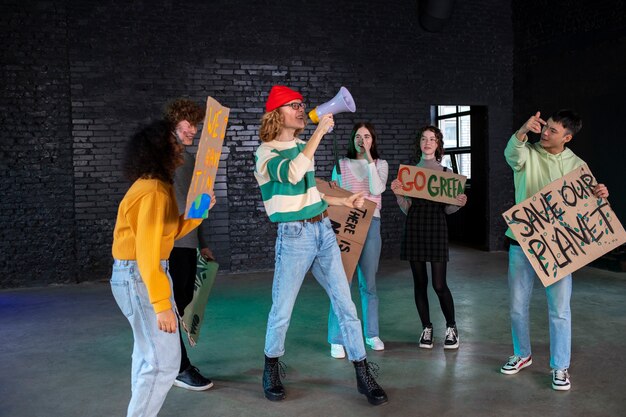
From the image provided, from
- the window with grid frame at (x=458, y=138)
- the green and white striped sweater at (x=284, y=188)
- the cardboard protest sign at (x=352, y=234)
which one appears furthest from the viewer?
the window with grid frame at (x=458, y=138)

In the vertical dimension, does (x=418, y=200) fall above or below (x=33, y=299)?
above

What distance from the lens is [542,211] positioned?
3482 mm

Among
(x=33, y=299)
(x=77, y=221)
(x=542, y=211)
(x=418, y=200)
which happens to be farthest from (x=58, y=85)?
(x=542, y=211)

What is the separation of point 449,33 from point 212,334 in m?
5.90

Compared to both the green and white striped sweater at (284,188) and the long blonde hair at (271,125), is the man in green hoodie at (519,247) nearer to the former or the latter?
the green and white striped sweater at (284,188)

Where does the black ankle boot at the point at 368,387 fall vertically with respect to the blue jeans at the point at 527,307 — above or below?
below

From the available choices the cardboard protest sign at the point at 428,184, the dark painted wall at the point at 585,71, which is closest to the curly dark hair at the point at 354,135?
the cardboard protest sign at the point at 428,184

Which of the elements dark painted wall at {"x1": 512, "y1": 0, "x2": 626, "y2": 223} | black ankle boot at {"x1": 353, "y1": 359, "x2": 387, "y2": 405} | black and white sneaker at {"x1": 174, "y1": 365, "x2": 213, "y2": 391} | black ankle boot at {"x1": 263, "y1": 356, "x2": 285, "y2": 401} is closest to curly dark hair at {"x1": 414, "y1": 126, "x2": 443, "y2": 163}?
black ankle boot at {"x1": 353, "y1": 359, "x2": 387, "y2": 405}

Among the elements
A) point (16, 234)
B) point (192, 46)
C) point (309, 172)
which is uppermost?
point (192, 46)

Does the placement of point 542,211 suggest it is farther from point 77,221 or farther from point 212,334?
point 77,221

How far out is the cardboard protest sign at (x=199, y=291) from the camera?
3744mm

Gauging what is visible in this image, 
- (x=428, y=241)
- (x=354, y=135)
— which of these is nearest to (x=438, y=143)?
(x=354, y=135)

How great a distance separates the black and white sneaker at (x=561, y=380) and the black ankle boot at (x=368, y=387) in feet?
3.23

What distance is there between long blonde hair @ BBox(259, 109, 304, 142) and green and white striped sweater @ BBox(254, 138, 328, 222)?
4 cm
